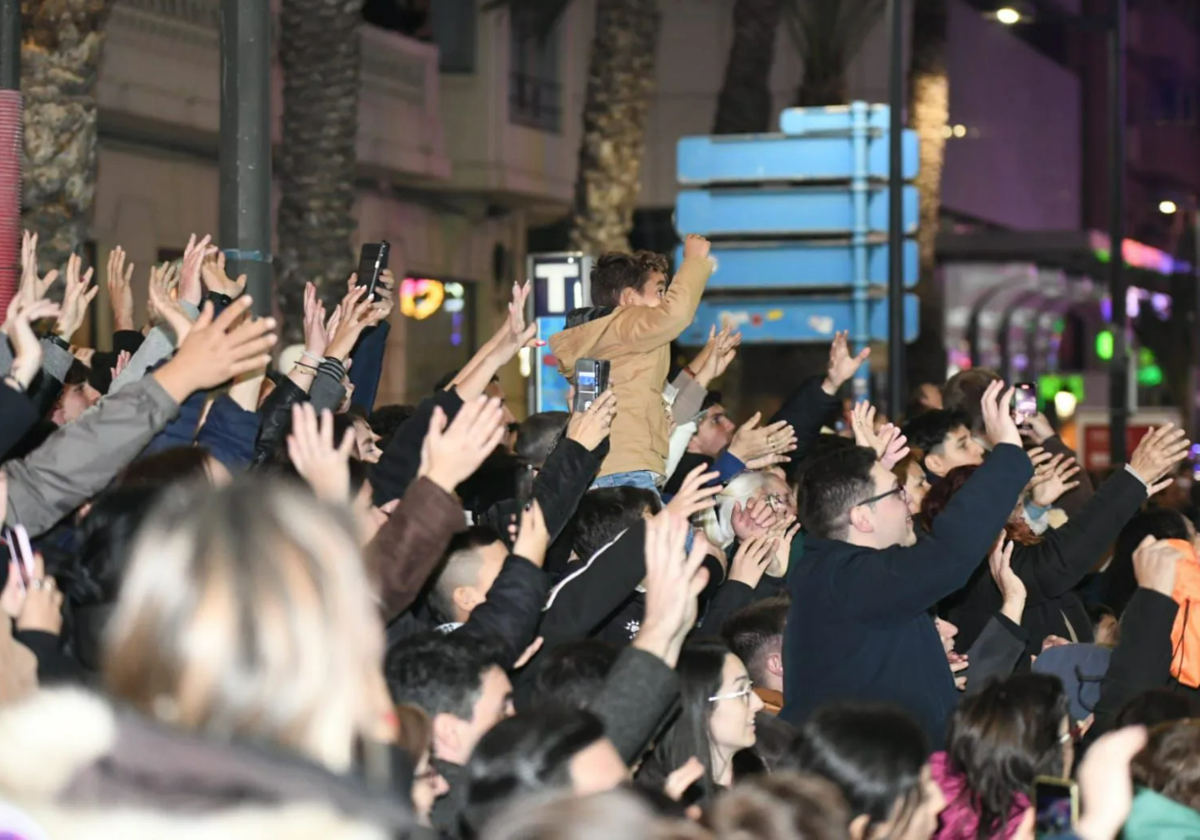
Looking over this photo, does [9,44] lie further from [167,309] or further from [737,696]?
[737,696]

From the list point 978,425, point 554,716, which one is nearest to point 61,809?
point 554,716

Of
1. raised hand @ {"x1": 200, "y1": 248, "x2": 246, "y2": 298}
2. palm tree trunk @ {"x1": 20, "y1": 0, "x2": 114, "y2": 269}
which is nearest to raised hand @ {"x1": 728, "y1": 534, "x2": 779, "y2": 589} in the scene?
raised hand @ {"x1": 200, "y1": 248, "x2": 246, "y2": 298}

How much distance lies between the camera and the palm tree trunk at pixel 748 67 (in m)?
25.9

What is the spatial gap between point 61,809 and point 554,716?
159cm

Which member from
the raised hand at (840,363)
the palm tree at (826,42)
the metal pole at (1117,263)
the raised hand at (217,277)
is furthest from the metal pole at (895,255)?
the palm tree at (826,42)

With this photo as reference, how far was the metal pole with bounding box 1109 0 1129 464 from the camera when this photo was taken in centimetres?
1975

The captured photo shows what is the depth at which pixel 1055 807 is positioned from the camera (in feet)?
13.8

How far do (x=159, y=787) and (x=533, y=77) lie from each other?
26.5m

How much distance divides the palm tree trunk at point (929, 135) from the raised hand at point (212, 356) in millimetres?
23542

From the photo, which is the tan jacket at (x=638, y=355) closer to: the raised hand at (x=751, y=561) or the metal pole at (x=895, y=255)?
the raised hand at (x=751, y=561)

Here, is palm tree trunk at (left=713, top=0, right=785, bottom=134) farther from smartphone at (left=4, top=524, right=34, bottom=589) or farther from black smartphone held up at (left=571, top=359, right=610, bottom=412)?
smartphone at (left=4, top=524, right=34, bottom=589)

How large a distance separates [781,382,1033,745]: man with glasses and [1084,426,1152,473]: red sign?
1384 cm

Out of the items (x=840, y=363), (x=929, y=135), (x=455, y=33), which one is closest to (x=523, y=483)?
(x=840, y=363)

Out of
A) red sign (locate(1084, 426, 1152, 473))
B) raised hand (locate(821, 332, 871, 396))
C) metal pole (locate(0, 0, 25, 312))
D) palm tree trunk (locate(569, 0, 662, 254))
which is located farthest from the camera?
palm tree trunk (locate(569, 0, 662, 254))
